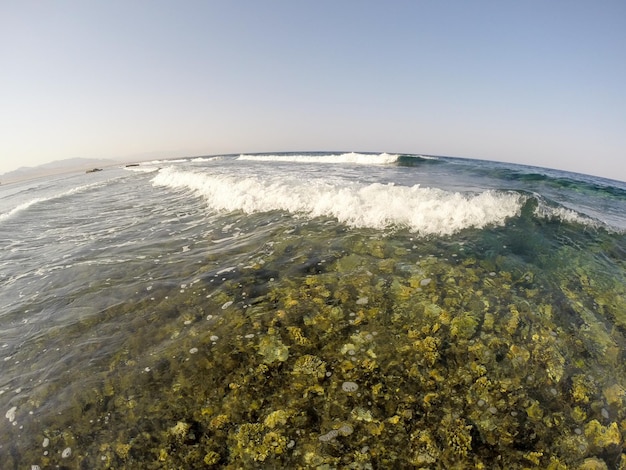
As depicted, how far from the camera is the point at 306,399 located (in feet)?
12.0

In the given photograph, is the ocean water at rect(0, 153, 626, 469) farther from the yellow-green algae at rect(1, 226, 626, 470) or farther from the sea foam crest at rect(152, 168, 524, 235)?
the sea foam crest at rect(152, 168, 524, 235)

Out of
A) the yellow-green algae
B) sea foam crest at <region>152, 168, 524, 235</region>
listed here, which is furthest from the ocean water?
sea foam crest at <region>152, 168, 524, 235</region>

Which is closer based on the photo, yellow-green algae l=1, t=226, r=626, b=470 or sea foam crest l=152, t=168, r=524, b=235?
yellow-green algae l=1, t=226, r=626, b=470

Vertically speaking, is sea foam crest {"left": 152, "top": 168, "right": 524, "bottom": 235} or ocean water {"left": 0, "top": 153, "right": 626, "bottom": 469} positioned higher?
sea foam crest {"left": 152, "top": 168, "right": 524, "bottom": 235}

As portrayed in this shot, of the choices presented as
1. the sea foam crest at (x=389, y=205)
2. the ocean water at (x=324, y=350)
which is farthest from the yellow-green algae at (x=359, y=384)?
the sea foam crest at (x=389, y=205)

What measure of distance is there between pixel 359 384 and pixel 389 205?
7600 mm

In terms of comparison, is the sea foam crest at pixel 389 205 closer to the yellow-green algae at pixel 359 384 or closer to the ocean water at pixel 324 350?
the ocean water at pixel 324 350

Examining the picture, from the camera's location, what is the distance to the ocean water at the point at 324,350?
126 inches

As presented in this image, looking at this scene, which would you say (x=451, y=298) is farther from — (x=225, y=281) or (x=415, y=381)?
(x=225, y=281)

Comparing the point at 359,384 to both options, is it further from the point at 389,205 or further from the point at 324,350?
the point at 389,205

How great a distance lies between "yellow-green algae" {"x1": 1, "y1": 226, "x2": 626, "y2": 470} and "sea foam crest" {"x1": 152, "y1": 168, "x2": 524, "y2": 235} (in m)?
3.68

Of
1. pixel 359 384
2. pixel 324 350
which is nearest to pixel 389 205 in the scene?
pixel 324 350

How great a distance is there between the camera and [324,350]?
14.5 feet

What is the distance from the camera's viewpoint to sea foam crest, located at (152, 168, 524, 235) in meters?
9.51
